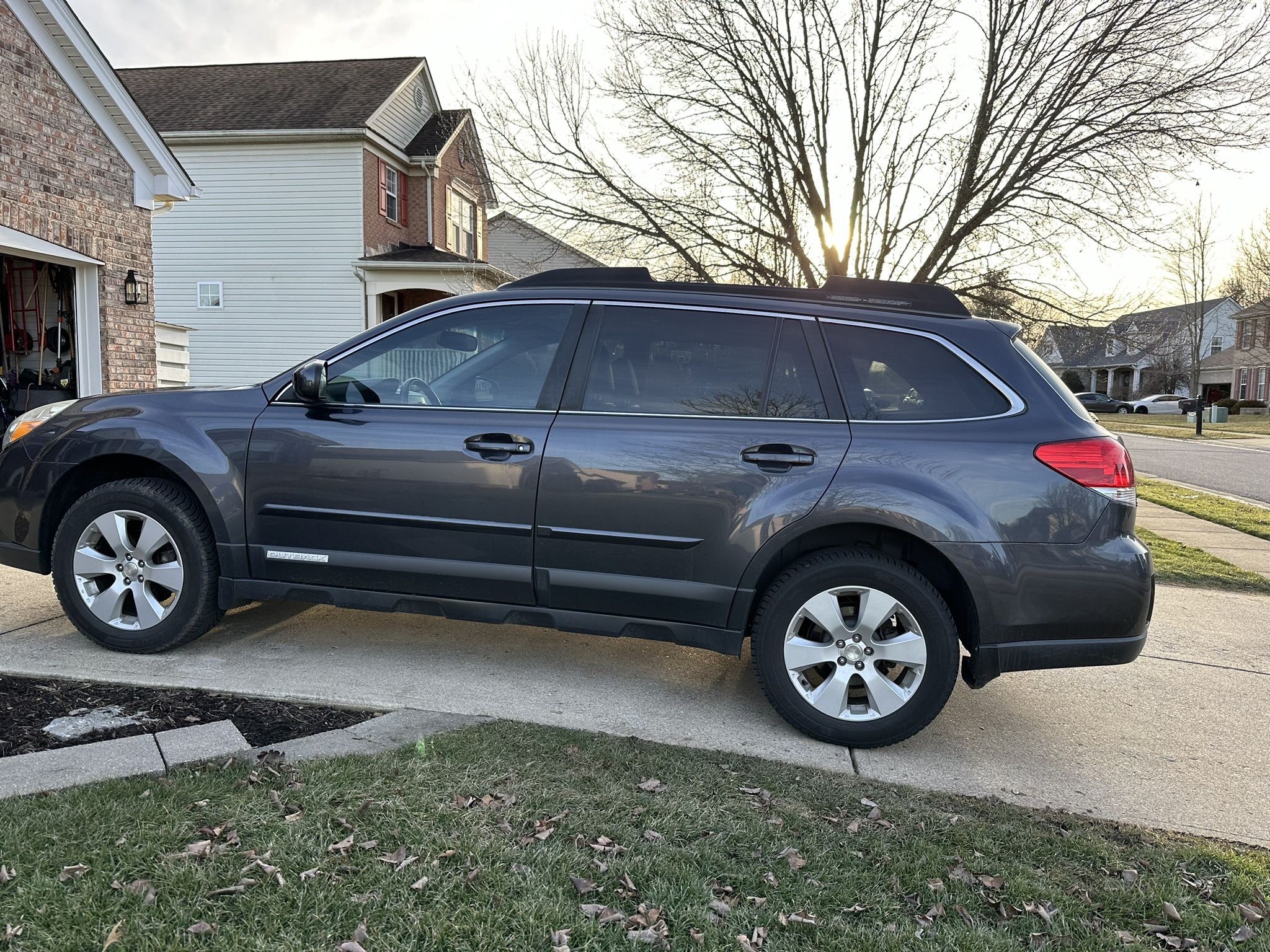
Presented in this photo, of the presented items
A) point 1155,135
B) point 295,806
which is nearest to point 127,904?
point 295,806

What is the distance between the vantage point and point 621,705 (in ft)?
A: 13.2

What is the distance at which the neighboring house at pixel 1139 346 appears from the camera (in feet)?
37.6

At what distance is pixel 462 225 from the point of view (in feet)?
80.3

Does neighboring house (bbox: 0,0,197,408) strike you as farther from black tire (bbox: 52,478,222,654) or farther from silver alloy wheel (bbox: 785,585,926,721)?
silver alloy wheel (bbox: 785,585,926,721)

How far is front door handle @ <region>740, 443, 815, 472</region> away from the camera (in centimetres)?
366

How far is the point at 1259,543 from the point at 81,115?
43.0 feet

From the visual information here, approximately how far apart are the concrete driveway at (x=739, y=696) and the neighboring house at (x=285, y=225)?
51.4ft

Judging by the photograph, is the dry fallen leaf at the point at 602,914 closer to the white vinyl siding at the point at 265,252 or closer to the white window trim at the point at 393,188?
the white vinyl siding at the point at 265,252

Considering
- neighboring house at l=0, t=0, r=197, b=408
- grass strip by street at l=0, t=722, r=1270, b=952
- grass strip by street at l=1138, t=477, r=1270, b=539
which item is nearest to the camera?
grass strip by street at l=0, t=722, r=1270, b=952

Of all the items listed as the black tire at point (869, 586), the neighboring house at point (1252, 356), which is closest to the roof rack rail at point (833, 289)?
the black tire at point (869, 586)

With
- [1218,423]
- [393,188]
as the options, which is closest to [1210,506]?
[393,188]

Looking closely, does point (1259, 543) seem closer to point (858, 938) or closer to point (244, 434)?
point (858, 938)

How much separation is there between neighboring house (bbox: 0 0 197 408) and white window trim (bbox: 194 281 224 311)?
8631 millimetres

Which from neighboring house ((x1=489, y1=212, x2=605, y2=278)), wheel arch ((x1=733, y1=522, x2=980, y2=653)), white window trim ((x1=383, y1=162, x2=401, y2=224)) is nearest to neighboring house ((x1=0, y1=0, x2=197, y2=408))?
neighboring house ((x1=489, y1=212, x2=605, y2=278))
